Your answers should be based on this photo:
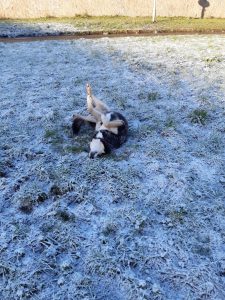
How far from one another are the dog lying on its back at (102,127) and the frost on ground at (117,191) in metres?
0.20

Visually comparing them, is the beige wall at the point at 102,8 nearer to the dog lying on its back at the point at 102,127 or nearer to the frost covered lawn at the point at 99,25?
the frost covered lawn at the point at 99,25

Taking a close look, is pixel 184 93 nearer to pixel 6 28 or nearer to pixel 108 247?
pixel 108 247

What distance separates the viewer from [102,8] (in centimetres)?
1809

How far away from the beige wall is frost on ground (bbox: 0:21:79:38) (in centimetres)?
155

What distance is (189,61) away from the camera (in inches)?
463

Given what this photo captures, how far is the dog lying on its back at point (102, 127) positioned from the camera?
7.09 m

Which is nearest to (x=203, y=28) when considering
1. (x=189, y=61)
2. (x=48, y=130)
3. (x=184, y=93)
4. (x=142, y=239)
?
(x=189, y=61)

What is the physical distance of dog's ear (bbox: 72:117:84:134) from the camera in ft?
26.1

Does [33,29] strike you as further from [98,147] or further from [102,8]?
[98,147]

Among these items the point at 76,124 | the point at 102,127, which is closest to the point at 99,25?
the point at 76,124

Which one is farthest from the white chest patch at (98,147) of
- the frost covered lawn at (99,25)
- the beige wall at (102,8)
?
the beige wall at (102,8)

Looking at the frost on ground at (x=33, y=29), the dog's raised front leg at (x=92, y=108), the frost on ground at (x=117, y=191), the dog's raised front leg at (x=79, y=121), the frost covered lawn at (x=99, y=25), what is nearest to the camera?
the frost on ground at (x=117, y=191)

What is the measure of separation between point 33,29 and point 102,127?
33.5 feet

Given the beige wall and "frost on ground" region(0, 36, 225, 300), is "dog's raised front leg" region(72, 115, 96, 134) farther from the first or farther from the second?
the beige wall
